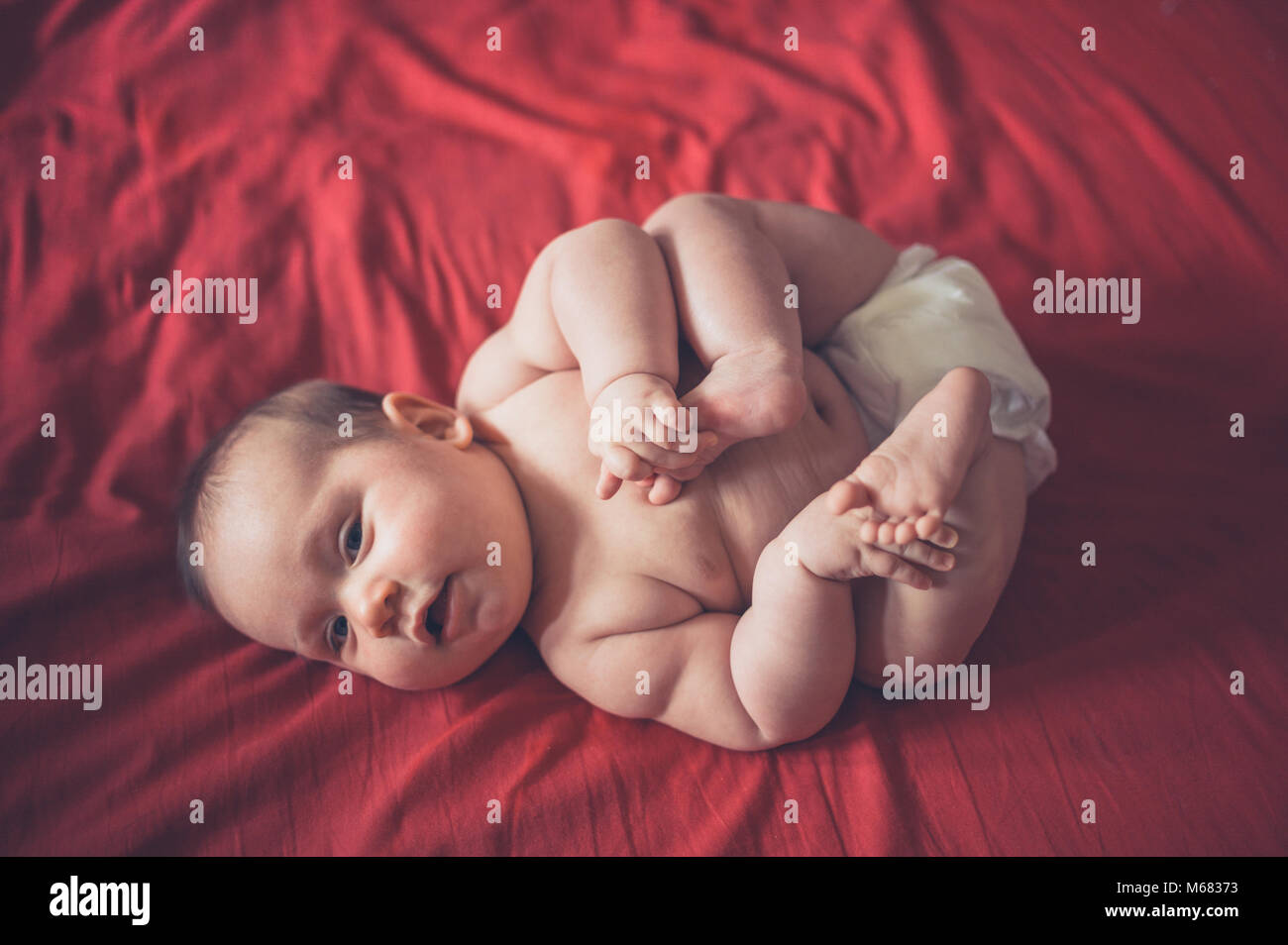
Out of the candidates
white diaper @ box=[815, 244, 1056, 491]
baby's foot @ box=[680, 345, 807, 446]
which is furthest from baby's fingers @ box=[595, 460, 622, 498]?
white diaper @ box=[815, 244, 1056, 491]

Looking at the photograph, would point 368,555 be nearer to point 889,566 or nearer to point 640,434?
point 640,434

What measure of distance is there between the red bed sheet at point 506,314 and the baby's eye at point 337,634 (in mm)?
85

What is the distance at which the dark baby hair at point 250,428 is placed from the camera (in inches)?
44.1

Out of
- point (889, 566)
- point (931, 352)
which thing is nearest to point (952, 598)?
point (889, 566)

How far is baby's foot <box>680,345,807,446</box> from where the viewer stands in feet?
3.34

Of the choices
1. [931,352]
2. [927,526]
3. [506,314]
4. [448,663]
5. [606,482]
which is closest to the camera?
[927,526]

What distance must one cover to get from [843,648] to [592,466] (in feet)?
1.26

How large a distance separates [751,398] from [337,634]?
59cm

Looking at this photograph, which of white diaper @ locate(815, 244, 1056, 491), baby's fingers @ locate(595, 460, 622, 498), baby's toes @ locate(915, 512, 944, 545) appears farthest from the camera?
white diaper @ locate(815, 244, 1056, 491)

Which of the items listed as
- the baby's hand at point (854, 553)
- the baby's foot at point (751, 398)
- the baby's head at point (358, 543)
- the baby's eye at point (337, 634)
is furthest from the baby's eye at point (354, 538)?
the baby's hand at point (854, 553)

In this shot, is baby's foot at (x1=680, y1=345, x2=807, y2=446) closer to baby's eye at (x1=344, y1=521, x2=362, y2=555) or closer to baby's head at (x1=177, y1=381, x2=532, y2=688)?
baby's head at (x1=177, y1=381, x2=532, y2=688)

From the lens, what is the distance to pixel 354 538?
110 centimetres

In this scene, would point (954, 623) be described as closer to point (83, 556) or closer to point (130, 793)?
point (130, 793)

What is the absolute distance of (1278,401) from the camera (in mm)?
1383
